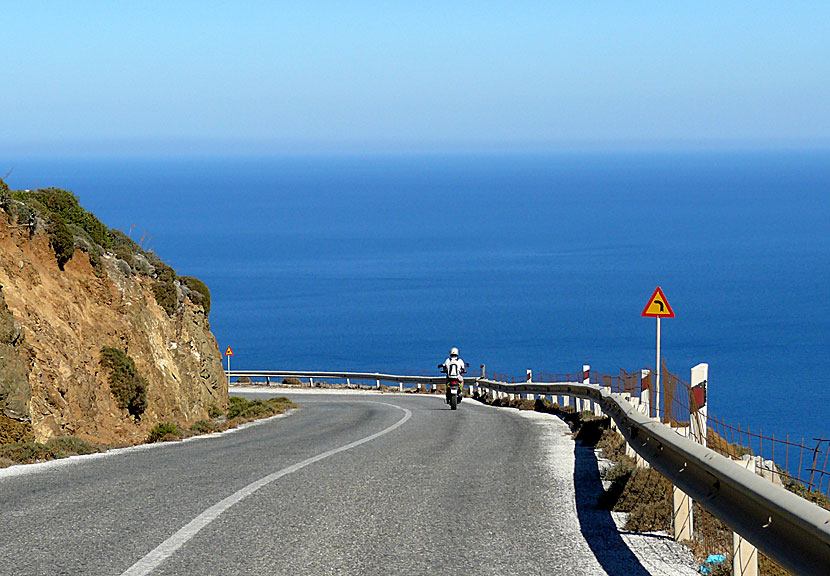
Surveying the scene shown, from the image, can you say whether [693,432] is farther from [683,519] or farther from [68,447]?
[68,447]

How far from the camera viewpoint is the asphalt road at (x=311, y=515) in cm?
630

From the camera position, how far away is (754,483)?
5453 mm

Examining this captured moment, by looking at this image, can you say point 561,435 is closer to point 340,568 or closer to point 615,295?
point 340,568

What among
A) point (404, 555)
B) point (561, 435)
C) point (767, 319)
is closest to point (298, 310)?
point (767, 319)

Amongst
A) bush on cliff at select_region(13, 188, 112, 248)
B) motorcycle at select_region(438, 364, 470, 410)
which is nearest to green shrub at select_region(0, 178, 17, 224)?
bush on cliff at select_region(13, 188, 112, 248)

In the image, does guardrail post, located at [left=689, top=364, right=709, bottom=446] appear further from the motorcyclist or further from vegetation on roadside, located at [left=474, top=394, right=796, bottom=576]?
the motorcyclist

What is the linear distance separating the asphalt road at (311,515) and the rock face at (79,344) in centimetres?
313

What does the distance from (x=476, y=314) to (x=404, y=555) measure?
5055 inches

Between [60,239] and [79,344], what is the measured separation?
2635 millimetres

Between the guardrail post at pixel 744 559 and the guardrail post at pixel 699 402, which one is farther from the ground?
the guardrail post at pixel 699 402

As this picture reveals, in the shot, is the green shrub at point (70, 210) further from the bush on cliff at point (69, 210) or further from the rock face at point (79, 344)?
the rock face at point (79, 344)

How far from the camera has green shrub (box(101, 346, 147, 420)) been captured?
741 inches

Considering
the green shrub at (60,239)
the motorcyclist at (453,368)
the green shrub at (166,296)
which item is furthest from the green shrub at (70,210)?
the motorcyclist at (453,368)

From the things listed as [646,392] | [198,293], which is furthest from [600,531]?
[198,293]
